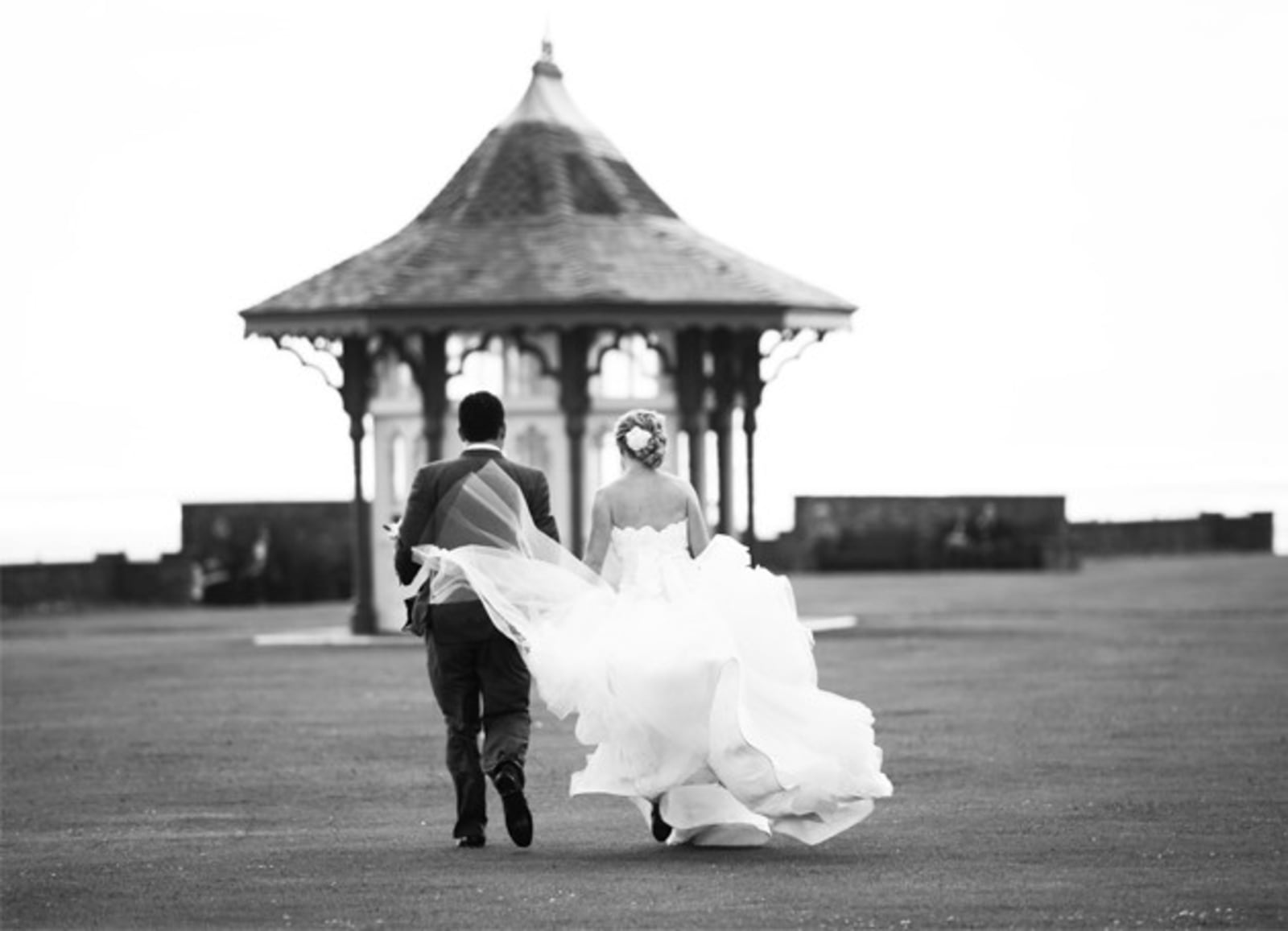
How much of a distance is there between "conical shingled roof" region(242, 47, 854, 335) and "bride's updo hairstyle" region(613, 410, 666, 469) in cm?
1786

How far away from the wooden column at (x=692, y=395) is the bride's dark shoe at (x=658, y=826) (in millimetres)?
19953

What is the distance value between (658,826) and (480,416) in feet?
7.03

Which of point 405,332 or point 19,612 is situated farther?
point 19,612

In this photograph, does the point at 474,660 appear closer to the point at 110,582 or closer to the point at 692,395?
the point at 692,395

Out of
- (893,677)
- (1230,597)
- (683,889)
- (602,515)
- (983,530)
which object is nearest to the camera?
(683,889)

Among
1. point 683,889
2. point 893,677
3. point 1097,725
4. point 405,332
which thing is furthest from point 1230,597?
point 683,889

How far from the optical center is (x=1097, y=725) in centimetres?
2308

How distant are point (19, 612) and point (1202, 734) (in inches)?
→ 1212

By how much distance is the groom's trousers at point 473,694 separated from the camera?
16.4 m

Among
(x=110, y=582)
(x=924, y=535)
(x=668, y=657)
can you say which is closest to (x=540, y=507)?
(x=668, y=657)

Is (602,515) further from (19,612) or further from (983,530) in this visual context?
(983,530)

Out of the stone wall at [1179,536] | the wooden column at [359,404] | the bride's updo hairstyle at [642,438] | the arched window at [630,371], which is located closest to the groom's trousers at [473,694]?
the bride's updo hairstyle at [642,438]

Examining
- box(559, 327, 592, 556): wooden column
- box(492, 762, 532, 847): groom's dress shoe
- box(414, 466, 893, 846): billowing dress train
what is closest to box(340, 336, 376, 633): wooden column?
box(559, 327, 592, 556): wooden column

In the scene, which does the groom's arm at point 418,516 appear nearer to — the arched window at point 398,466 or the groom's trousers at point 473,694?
the groom's trousers at point 473,694
